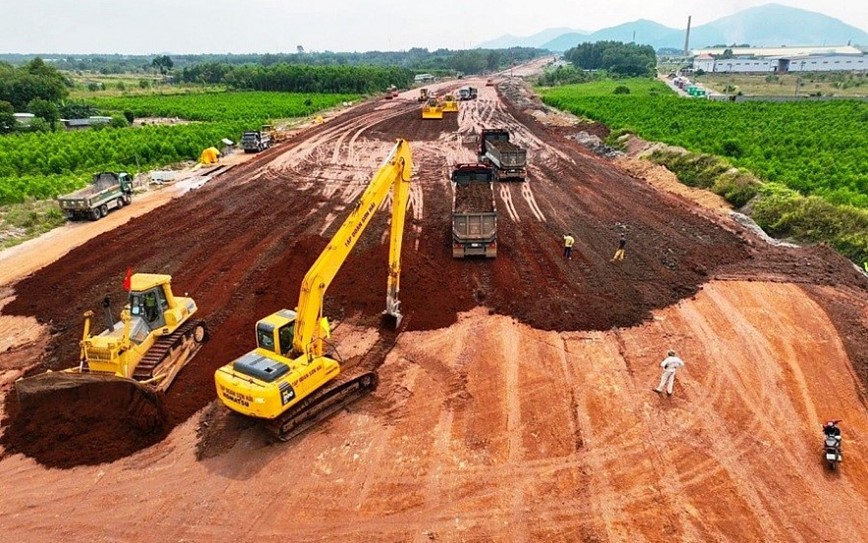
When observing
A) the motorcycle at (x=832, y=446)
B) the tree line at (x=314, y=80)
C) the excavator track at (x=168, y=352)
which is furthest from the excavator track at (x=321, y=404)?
the tree line at (x=314, y=80)

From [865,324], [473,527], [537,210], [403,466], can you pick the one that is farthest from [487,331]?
[537,210]

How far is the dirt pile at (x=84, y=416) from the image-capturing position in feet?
36.0

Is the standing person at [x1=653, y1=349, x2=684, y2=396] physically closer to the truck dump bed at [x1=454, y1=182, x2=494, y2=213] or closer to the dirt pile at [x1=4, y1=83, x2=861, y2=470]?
the dirt pile at [x1=4, y1=83, x2=861, y2=470]

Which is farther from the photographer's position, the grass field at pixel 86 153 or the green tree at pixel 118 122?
the green tree at pixel 118 122

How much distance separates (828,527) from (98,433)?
13609 millimetres

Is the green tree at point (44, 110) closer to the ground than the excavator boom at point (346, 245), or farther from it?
farther from it

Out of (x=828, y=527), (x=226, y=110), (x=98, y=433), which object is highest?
(x=226, y=110)

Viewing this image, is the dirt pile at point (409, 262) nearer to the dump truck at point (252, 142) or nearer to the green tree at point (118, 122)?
the dump truck at point (252, 142)

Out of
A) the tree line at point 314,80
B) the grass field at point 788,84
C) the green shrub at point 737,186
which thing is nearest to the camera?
the green shrub at point 737,186

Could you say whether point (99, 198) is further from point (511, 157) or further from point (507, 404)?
point (507, 404)

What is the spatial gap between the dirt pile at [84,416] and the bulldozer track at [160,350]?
844 mm

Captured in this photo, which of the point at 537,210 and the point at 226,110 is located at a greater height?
the point at 226,110

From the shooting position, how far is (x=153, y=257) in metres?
21.2

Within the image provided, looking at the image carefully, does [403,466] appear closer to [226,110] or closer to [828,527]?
[828,527]
